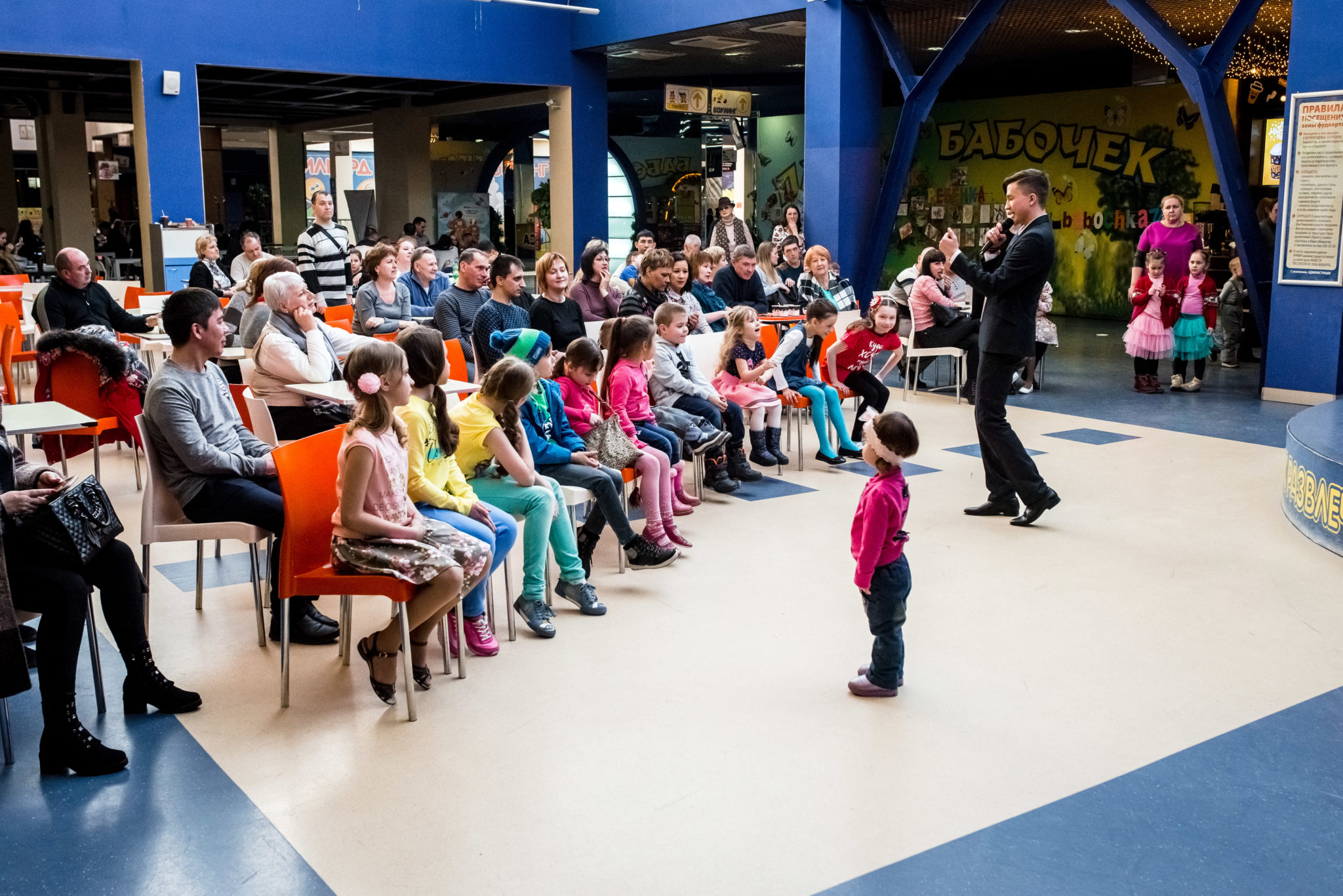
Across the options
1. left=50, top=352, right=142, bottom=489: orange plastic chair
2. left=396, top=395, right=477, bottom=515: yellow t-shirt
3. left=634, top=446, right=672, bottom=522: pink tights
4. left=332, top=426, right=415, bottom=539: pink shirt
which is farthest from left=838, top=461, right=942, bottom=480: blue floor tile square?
left=50, top=352, right=142, bottom=489: orange plastic chair

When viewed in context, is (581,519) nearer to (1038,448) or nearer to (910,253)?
(1038,448)

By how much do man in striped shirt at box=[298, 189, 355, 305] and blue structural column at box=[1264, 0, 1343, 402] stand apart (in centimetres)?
723

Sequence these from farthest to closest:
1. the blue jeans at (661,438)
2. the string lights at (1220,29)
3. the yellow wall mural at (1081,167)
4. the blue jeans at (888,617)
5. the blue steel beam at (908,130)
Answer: the yellow wall mural at (1081,167) < the string lights at (1220,29) < the blue steel beam at (908,130) < the blue jeans at (661,438) < the blue jeans at (888,617)

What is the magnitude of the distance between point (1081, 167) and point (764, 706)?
14903 millimetres

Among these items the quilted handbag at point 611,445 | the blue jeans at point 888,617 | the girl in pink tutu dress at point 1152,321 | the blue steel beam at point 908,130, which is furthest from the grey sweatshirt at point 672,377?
the blue steel beam at point 908,130

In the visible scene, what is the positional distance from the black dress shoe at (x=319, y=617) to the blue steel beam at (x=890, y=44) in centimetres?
913

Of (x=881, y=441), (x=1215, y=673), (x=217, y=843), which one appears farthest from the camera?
(x=1215, y=673)

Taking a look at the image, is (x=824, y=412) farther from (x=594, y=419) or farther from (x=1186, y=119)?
(x=1186, y=119)

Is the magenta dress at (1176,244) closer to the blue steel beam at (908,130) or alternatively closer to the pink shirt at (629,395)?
the blue steel beam at (908,130)

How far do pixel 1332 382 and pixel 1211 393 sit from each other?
3.21 feet

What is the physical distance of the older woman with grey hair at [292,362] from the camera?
508 centimetres

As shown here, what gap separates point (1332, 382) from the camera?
347 inches

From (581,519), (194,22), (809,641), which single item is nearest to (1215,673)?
(809,641)

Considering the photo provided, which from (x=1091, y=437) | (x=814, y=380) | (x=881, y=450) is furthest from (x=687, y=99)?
(x=881, y=450)
